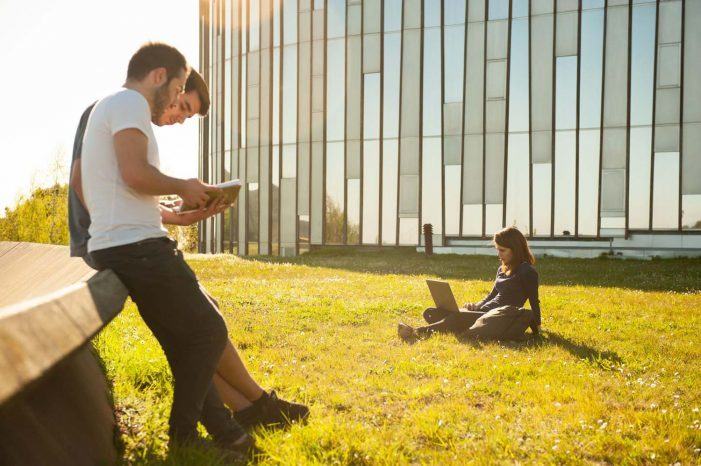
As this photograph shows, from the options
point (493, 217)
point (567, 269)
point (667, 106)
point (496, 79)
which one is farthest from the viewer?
point (496, 79)

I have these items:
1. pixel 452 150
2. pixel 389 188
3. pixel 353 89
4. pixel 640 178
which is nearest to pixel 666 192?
pixel 640 178

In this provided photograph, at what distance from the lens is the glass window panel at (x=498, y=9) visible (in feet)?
82.7

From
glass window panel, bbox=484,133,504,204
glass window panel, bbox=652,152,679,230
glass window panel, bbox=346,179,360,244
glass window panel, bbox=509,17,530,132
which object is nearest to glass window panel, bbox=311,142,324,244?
glass window panel, bbox=346,179,360,244

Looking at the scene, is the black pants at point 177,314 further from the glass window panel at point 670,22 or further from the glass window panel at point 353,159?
the glass window panel at point 670,22

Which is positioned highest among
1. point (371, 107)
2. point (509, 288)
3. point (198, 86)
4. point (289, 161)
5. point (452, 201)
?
point (371, 107)

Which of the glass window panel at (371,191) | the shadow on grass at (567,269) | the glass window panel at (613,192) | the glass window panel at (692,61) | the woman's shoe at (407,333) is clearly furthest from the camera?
the glass window panel at (371,191)

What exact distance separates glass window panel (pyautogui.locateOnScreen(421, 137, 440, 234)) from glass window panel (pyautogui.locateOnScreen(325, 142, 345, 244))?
3.73 metres

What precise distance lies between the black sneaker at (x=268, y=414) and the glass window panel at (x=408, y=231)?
72.6 feet

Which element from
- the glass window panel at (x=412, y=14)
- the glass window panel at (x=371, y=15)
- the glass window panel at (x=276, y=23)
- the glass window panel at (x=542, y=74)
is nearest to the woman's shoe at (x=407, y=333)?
the glass window panel at (x=542, y=74)

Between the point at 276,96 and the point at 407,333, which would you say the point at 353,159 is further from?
the point at 407,333

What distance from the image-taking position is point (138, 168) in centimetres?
293

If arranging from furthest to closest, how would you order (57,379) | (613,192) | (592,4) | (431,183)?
(431,183) < (592,4) < (613,192) < (57,379)

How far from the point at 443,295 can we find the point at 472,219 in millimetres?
17822

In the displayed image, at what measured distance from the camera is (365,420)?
4418mm
